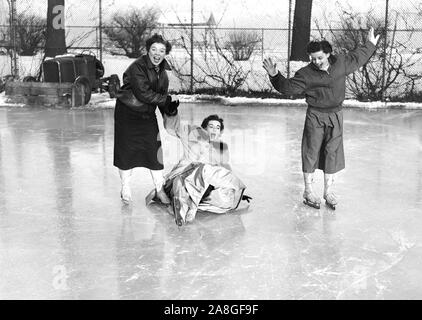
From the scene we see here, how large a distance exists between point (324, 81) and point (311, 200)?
1.07 meters

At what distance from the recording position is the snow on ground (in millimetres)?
14023

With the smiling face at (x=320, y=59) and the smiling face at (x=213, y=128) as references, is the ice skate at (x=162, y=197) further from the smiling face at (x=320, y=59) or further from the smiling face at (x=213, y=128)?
the smiling face at (x=320, y=59)

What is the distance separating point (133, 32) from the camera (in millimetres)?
23188

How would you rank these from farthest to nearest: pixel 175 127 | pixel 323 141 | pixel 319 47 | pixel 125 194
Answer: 1. pixel 125 194
2. pixel 323 141
3. pixel 175 127
4. pixel 319 47

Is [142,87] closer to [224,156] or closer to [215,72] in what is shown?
[224,156]

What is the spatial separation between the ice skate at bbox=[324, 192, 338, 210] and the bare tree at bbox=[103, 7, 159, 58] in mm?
15845

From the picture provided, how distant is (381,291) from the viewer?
409 centimetres

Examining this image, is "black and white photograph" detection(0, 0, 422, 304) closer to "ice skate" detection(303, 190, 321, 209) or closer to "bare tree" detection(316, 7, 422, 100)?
"ice skate" detection(303, 190, 321, 209)

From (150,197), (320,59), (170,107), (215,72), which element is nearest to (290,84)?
(320,59)

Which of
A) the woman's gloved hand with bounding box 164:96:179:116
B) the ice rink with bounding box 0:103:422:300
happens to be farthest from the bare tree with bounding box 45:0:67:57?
the woman's gloved hand with bounding box 164:96:179:116

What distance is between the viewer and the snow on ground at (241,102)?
14023 mm
